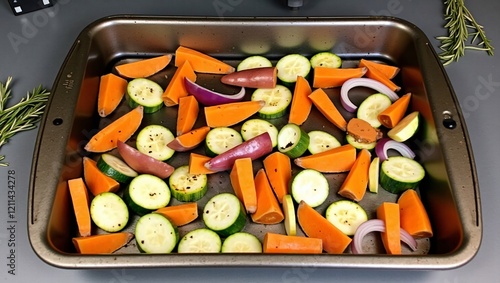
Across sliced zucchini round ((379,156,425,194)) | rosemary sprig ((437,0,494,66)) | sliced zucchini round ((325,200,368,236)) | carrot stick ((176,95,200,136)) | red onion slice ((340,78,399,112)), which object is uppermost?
rosemary sprig ((437,0,494,66))

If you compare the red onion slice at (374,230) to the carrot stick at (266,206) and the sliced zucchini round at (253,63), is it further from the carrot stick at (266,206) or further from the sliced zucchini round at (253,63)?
the sliced zucchini round at (253,63)

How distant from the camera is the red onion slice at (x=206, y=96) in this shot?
→ 5.56 feet

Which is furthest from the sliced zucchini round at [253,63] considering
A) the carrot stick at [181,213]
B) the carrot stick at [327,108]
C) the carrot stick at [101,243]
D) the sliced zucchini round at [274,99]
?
the carrot stick at [101,243]

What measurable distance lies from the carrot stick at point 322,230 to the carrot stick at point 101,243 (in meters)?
0.46

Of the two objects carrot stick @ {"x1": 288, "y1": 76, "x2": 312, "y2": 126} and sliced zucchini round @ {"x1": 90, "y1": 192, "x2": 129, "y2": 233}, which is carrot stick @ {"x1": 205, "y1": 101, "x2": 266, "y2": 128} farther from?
sliced zucchini round @ {"x1": 90, "y1": 192, "x2": 129, "y2": 233}

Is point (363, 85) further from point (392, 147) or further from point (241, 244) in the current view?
point (241, 244)

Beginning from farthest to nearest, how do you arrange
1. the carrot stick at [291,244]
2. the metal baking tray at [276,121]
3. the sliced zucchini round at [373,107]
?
1. the sliced zucchini round at [373,107]
2. the carrot stick at [291,244]
3. the metal baking tray at [276,121]

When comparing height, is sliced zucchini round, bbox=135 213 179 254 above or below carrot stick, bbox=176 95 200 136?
below

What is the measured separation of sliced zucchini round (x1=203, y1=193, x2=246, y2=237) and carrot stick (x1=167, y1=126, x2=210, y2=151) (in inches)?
8.2

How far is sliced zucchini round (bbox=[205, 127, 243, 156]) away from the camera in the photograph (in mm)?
1594

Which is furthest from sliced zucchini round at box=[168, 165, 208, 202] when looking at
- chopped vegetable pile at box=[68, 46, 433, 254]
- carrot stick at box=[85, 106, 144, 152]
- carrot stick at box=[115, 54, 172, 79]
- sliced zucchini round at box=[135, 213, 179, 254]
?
carrot stick at box=[115, 54, 172, 79]

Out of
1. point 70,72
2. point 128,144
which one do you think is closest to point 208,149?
point 128,144

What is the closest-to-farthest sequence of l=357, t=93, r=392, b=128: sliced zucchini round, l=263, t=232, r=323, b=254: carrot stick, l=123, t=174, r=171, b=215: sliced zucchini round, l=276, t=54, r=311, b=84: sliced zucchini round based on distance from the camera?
l=263, t=232, r=323, b=254: carrot stick
l=123, t=174, r=171, b=215: sliced zucchini round
l=357, t=93, r=392, b=128: sliced zucchini round
l=276, t=54, r=311, b=84: sliced zucchini round

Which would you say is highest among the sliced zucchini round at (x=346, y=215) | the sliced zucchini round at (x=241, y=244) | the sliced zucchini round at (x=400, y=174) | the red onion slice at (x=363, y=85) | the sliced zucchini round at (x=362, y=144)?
the red onion slice at (x=363, y=85)
